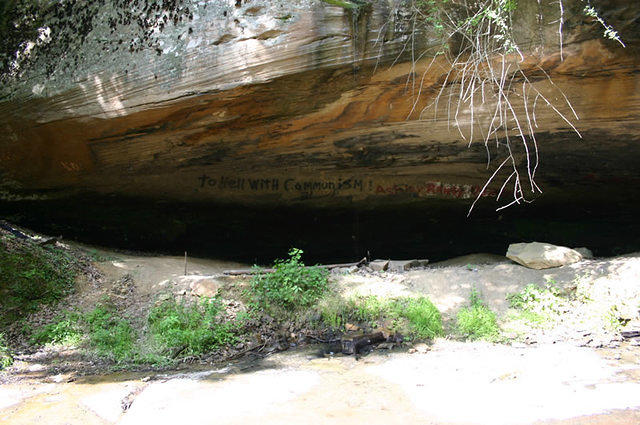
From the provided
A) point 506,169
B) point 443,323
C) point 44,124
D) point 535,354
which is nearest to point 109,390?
point 443,323

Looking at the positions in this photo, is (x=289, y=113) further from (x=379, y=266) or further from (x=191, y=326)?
(x=191, y=326)

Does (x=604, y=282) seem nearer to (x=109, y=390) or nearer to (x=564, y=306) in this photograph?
(x=564, y=306)

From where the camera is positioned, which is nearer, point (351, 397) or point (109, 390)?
point (351, 397)

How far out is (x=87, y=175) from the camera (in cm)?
703

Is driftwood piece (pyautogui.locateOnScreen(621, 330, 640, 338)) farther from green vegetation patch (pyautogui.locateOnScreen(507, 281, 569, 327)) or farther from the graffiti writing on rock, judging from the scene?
the graffiti writing on rock

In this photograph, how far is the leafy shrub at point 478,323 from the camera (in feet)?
14.7

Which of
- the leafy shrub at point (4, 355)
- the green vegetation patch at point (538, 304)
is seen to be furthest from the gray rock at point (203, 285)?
the green vegetation patch at point (538, 304)

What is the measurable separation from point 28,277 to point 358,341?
3769 mm

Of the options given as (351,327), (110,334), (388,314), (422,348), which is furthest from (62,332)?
(422,348)

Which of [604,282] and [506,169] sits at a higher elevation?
[506,169]

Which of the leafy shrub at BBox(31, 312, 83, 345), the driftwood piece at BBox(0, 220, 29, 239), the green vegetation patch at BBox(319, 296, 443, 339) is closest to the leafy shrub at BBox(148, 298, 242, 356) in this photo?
the leafy shrub at BBox(31, 312, 83, 345)

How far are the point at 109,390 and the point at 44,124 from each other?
4004mm

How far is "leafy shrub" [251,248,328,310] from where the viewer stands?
514 centimetres

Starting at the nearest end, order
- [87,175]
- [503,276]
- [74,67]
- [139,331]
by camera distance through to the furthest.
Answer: [139,331] < [503,276] < [74,67] < [87,175]
